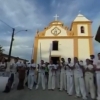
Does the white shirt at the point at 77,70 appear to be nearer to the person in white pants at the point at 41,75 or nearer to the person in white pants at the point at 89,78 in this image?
the person in white pants at the point at 89,78

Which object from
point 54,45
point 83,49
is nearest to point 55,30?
point 54,45

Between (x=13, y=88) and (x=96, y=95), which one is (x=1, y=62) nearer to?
(x=13, y=88)

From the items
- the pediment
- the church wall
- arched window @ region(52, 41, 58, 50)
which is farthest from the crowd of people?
→ the pediment

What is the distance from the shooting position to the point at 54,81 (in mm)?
8625

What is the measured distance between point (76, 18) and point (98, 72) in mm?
21593

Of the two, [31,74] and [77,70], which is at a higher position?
[77,70]

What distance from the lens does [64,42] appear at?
24875 millimetres

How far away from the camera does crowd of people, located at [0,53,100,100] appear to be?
6.65 metres

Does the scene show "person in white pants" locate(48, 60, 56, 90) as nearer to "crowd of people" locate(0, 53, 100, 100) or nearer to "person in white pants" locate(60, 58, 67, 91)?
"crowd of people" locate(0, 53, 100, 100)

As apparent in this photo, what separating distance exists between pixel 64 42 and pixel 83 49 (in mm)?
3113

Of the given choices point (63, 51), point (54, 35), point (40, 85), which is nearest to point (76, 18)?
point (54, 35)

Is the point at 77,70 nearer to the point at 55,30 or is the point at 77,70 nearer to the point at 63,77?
the point at 63,77

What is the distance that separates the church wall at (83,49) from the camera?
23.5m

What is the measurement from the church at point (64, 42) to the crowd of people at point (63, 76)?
14488mm
